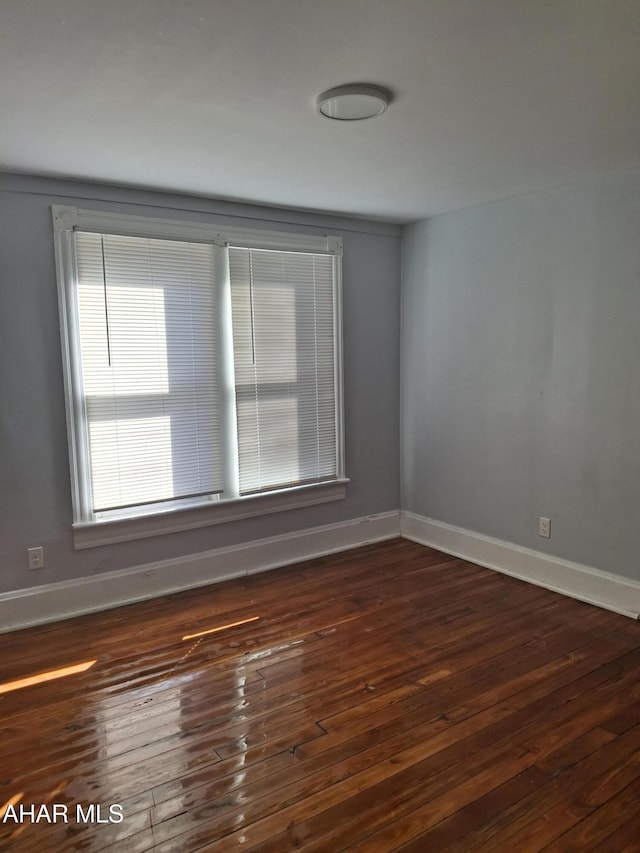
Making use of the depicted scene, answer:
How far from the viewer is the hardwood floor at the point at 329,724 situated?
1777 mm

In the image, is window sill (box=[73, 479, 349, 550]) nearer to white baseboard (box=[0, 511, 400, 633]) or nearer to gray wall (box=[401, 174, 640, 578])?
white baseboard (box=[0, 511, 400, 633])

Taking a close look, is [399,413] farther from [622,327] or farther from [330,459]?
[622,327]

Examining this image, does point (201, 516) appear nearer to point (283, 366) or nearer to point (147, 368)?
point (147, 368)

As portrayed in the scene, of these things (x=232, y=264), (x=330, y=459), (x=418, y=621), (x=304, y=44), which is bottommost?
(x=418, y=621)

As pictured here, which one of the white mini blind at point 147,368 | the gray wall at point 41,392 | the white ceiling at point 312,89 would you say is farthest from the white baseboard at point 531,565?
the white ceiling at point 312,89

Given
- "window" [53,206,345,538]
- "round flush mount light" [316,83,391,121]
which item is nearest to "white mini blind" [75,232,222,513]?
"window" [53,206,345,538]

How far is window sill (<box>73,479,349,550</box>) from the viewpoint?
327 centimetres

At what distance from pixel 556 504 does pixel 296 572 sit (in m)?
1.67

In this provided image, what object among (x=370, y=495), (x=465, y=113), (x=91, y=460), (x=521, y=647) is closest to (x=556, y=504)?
(x=521, y=647)

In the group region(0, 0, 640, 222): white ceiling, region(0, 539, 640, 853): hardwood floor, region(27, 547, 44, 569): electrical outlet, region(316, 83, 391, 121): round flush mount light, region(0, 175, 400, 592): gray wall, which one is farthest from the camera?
region(27, 547, 44, 569): electrical outlet

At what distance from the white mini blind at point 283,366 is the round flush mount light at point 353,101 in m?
1.58

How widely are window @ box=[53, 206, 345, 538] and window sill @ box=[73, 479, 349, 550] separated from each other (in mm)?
16

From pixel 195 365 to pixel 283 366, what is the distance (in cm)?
63

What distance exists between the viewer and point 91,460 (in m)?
3.23
